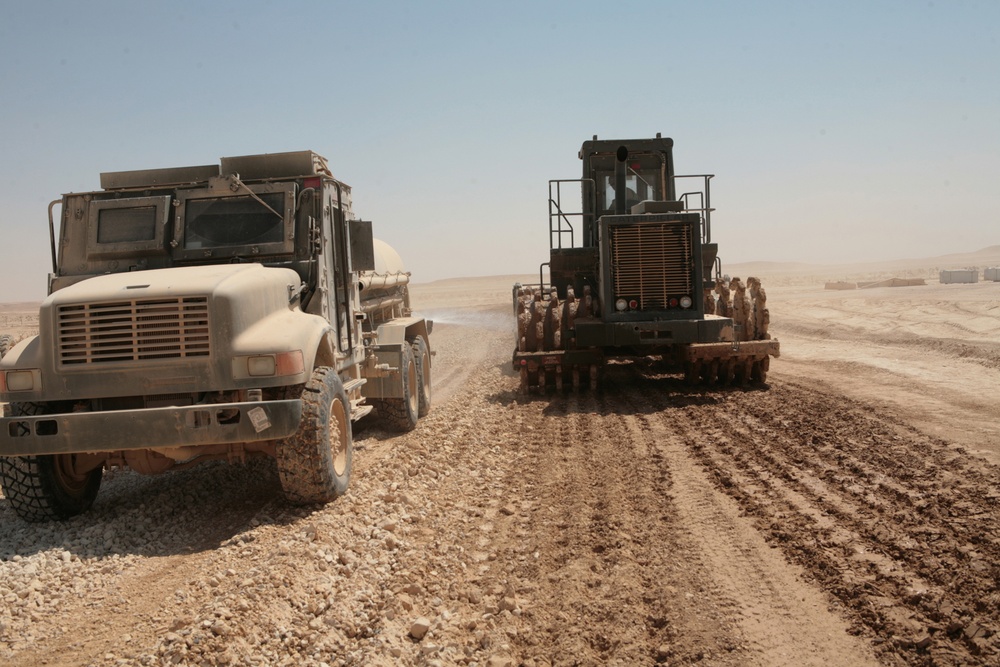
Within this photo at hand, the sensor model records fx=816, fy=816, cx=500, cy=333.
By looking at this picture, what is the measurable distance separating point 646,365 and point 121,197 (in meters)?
9.36

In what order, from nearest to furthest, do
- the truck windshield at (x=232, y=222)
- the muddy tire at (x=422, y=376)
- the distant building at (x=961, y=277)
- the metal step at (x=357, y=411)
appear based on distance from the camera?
the truck windshield at (x=232, y=222)
the metal step at (x=357, y=411)
the muddy tire at (x=422, y=376)
the distant building at (x=961, y=277)

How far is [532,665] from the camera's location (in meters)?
3.95

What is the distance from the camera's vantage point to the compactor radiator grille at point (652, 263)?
1123 centimetres

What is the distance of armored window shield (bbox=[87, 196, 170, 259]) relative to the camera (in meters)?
7.30

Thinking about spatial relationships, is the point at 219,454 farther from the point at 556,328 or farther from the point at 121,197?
the point at 556,328

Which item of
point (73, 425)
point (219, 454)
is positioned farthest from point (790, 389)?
point (73, 425)

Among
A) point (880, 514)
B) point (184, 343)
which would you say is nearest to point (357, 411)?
point (184, 343)

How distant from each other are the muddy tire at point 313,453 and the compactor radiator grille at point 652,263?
586cm

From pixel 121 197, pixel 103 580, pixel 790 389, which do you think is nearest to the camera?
pixel 103 580

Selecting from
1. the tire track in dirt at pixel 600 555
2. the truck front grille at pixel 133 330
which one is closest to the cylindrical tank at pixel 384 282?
the tire track in dirt at pixel 600 555

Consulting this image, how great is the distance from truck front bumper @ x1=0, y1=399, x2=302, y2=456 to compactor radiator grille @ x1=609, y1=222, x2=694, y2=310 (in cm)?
683

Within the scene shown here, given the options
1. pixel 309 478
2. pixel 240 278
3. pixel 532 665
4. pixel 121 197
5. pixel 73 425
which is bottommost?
pixel 532 665

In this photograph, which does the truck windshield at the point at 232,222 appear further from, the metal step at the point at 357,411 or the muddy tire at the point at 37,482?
the muddy tire at the point at 37,482

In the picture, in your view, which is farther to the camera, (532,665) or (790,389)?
(790,389)
